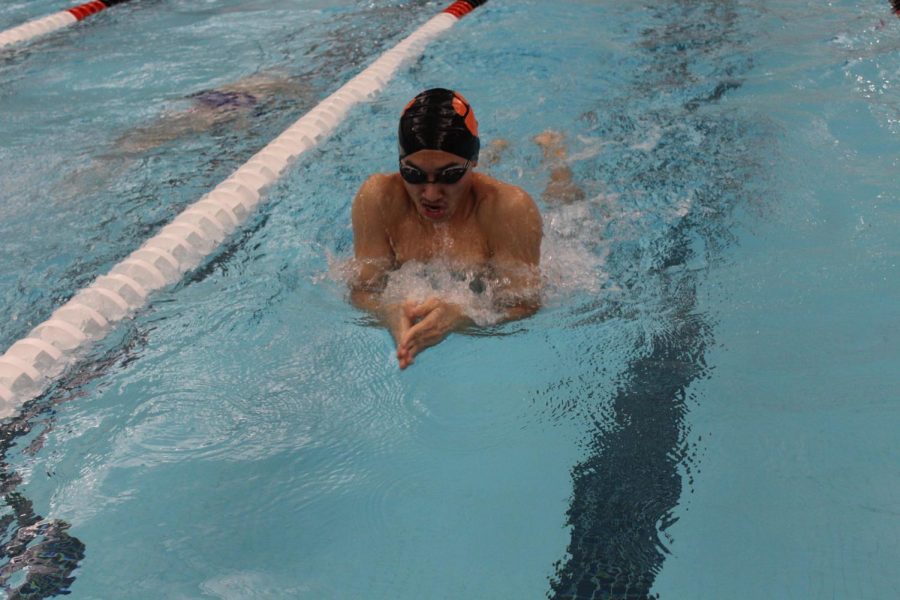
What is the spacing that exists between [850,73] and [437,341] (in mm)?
3924

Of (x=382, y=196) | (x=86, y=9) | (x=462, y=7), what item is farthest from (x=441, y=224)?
(x=86, y=9)

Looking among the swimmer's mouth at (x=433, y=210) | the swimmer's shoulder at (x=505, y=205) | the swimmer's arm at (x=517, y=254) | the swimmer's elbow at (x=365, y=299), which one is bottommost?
the swimmer's elbow at (x=365, y=299)

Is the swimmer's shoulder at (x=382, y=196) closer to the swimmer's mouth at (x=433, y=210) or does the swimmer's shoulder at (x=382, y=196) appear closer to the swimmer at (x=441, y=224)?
the swimmer at (x=441, y=224)

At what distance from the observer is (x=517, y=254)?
2.88 meters

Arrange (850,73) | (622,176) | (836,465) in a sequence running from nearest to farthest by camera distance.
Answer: (836,465), (622,176), (850,73)

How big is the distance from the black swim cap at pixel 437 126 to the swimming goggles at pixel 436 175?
45 mm

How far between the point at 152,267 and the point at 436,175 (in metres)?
1.39

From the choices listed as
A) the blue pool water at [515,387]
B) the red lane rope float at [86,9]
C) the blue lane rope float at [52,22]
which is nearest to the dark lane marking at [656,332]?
the blue pool water at [515,387]

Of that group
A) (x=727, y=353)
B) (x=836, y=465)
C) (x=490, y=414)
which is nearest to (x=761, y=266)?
(x=727, y=353)

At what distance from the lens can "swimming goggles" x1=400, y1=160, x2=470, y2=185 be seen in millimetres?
2672

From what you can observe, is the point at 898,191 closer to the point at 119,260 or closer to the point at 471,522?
the point at 471,522

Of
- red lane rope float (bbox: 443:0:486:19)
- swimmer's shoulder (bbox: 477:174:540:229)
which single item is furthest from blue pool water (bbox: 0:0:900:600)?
red lane rope float (bbox: 443:0:486:19)

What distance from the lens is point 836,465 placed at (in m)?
2.27

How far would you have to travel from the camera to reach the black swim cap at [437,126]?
2619mm
